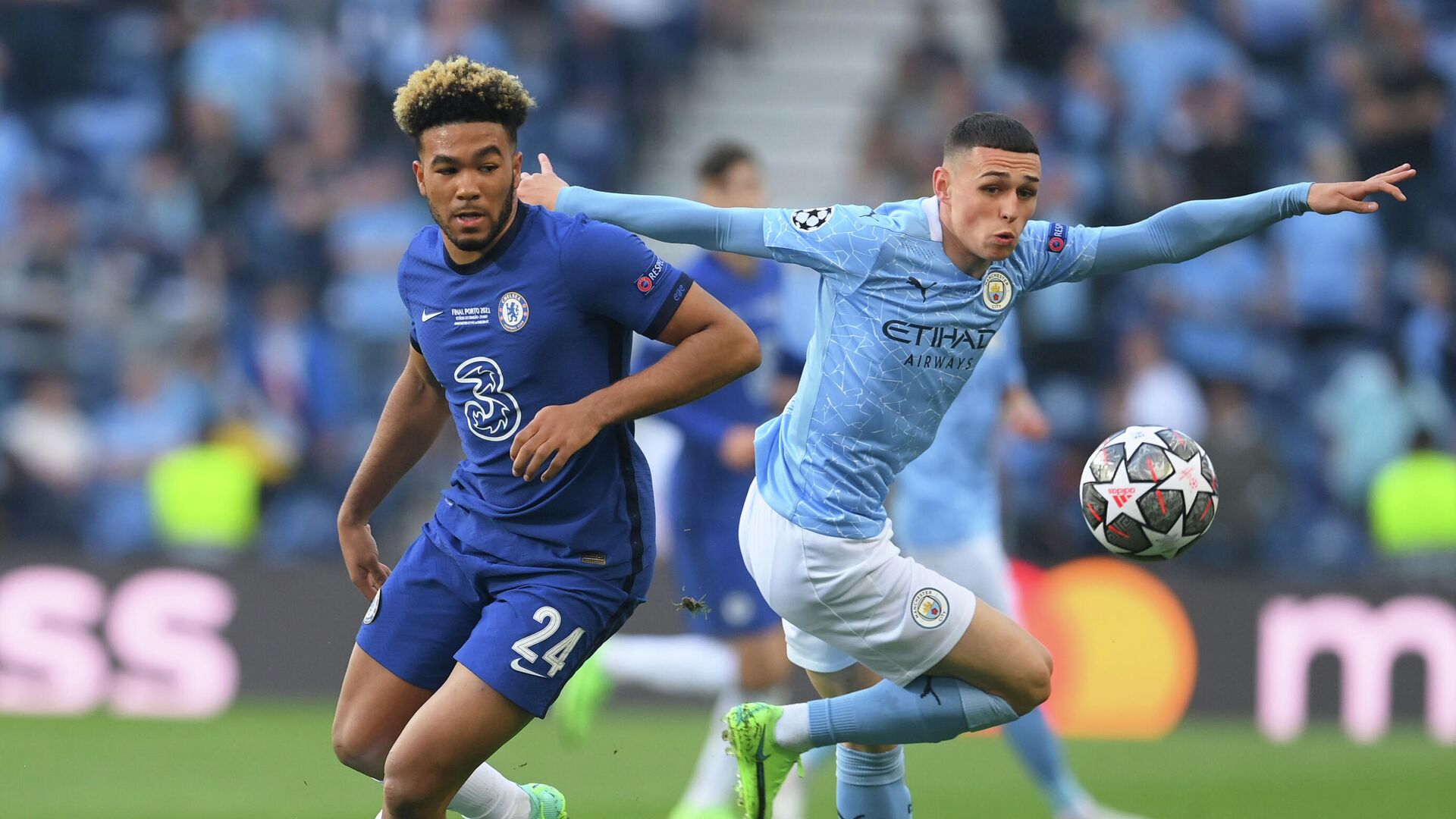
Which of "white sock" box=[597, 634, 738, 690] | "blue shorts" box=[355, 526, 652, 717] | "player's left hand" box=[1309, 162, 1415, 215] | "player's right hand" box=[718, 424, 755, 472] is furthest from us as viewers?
"white sock" box=[597, 634, 738, 690]

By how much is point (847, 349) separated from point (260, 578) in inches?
271

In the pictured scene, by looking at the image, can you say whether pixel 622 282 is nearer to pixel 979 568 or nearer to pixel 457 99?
pixel 457 99

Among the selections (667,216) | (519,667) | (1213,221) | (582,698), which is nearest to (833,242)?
(667,216)

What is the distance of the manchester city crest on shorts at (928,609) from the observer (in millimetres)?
5723

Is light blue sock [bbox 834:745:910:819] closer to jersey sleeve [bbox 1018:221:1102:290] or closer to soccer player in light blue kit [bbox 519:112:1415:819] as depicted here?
soccer player in light blue kit [bbox 519:112:1415:819]

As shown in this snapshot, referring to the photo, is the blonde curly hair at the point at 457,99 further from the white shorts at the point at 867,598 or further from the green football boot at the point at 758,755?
the green football boot at the point at 758,755

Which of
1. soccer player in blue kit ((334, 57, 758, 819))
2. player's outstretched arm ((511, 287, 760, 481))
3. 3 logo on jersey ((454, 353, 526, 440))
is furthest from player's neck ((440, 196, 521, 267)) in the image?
player's outstretched arm ((511, 287, 760, 481))

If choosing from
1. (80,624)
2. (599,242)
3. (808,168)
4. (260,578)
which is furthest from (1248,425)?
(599,242)

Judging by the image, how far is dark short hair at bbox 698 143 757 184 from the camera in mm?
8164

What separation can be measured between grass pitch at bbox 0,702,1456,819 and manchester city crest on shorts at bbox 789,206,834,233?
3.06 meters

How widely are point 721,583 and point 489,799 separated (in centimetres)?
251

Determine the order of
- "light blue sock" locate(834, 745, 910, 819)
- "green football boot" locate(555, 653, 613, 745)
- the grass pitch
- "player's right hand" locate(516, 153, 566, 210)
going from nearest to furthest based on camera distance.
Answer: "player's right hand" locate(516, 153, 566, 210), "light blue sock" locate(834, 745, 910, 819), the grass pitch, "green football boot" locate(555, 653, 613, 745)

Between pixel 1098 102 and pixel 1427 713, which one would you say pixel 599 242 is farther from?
pixel 1098 102

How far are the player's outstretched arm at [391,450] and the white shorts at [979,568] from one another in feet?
9.42
